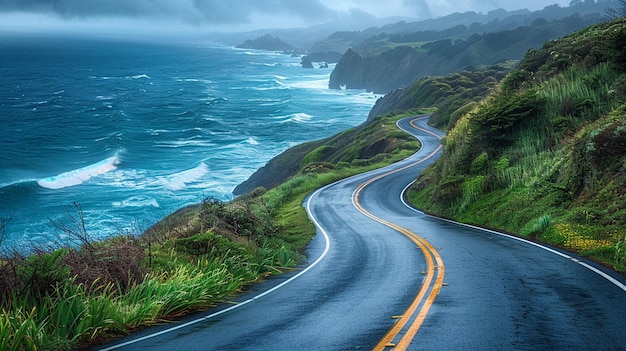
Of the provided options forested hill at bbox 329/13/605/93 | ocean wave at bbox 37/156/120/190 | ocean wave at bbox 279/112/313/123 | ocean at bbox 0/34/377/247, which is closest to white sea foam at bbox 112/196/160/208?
ocean at bbox 0/34/377/247

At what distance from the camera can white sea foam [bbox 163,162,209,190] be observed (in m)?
58.2

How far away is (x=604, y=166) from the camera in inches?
677

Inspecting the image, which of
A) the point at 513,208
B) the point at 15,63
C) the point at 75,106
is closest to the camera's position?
the point at 513,208

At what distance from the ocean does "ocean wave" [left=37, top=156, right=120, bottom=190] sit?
115mm

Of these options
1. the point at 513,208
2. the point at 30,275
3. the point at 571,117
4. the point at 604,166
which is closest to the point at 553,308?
the point at 30,275

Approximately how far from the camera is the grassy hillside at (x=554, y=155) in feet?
52.6

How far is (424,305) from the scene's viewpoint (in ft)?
30.7

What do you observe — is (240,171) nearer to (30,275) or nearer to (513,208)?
(513,208)

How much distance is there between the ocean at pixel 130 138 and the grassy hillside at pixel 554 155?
12417 millimetres

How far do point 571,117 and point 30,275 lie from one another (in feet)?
70.5

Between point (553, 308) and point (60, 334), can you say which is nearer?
point (60, 334)

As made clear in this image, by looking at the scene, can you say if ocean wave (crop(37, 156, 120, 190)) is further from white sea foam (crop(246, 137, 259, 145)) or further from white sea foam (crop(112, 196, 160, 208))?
white sea foam (crop(246, 137, 259, 145))

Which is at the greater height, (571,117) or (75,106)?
(571,117)

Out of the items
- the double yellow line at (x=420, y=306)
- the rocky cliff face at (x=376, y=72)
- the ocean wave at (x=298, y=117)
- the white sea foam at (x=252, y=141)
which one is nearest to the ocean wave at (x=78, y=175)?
the white sea foam at (x=252, y=141)
